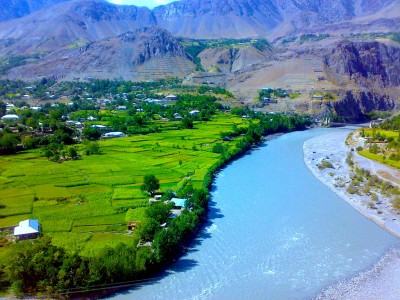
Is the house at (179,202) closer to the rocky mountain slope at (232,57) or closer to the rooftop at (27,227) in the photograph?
the rooftop at (27,227)

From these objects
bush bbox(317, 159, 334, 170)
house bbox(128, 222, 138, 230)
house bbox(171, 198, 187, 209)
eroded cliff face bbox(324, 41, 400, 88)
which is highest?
eroded cliff face bbox(324, 41, 400, 88)

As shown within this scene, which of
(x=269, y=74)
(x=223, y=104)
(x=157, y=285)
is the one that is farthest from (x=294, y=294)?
(x=269, y=74)

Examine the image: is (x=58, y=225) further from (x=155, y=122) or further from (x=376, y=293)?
(x=155, y=122)

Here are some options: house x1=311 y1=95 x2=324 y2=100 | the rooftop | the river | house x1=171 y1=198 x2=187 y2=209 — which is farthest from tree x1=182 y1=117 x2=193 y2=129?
the rooftop

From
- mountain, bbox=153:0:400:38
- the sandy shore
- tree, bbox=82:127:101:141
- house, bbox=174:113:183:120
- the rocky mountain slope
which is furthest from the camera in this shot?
mountain, bbox=153:0:400:38

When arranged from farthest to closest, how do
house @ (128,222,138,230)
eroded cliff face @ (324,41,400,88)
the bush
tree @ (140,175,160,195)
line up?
eroded cliff face @ (324,41,400,88)
the bush
tree @ (140,175,160,195)
house @ (128,222,138,230)

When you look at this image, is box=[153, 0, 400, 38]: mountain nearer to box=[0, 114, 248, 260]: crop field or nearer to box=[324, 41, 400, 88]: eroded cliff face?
box=[324, 41, 400, 88]: eroded cliff face

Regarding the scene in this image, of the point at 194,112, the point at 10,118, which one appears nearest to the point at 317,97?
the point at 194,112
